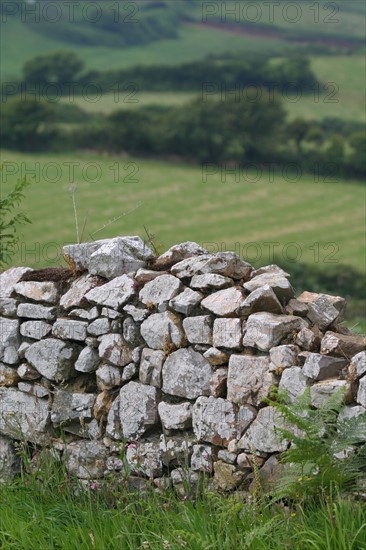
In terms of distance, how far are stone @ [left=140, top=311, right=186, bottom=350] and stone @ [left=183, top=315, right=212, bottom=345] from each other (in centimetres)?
8

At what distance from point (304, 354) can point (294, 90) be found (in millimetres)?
85927

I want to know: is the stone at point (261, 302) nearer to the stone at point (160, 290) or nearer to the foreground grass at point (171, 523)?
the stone at point (160, 290)

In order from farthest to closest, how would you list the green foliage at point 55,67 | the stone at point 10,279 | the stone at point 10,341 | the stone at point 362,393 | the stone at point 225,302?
the green foliage at point 55,67
the stone at point 10,279
the stone at point 10,341
the stone at point 225,302
the stone at point 362,393

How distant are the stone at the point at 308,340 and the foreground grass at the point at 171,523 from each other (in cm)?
117

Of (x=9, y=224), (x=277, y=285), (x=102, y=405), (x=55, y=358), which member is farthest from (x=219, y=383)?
(x=9, y=224)

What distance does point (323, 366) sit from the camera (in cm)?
659

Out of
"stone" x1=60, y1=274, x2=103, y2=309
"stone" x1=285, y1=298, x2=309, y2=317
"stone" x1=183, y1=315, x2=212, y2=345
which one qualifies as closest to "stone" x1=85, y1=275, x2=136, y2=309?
"stone" x1=60, y1=274, x2=103, y2=309

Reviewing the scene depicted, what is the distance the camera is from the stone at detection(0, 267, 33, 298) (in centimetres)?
Result: 848

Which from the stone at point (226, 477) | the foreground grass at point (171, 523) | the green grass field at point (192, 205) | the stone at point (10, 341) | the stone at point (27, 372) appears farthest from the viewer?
the green grass field at point (192, 205)

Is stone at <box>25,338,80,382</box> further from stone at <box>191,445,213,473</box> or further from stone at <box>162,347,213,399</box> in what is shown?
stone at <box>191,445,213,473</box>

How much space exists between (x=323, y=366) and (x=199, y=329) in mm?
1131

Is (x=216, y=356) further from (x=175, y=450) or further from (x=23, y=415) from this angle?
(x=23, y=415)

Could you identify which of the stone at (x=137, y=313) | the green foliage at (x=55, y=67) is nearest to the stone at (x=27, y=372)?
the stone at (x=137, y=313)

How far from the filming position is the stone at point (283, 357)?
22.2 feet
